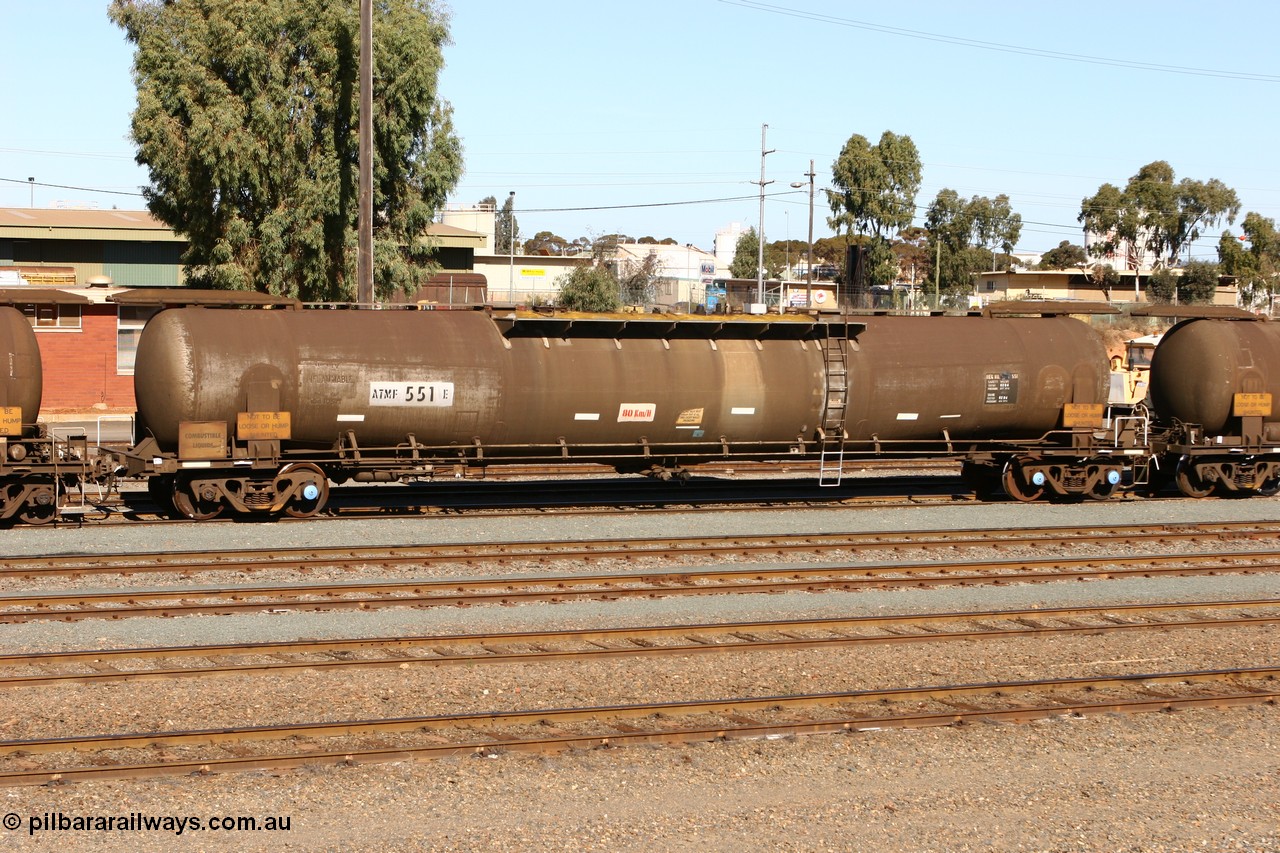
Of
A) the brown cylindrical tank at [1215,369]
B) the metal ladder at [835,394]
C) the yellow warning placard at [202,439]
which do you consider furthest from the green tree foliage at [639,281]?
the yellow warning placard at [202,439]

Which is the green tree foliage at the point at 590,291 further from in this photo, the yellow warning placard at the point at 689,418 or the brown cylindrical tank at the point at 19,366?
the brown cylindrical tank at the point at 19,366

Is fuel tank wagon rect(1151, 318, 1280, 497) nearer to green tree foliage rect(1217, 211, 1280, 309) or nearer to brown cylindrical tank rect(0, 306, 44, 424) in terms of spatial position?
brown cylindrical tank rect(0, 306, 44, 424)

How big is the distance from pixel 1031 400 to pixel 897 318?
115 inches

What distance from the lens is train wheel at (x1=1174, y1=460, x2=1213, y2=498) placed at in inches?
929

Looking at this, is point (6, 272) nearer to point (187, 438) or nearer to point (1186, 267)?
point (187, 438)

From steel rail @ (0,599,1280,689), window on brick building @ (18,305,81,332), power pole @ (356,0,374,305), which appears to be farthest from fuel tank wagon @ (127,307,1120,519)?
window on brick building @ (18,305,81,332)

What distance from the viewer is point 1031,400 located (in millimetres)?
21891

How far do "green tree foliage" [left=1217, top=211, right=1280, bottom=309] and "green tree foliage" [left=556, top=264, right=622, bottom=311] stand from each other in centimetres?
5470

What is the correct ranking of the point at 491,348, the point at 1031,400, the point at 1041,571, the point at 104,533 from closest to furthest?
the point at 1041,571 → the point at 104,533 → the point at 491,348 → the point at 1031,400

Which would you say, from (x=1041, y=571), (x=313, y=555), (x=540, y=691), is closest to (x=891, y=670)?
(x=540, y=691)

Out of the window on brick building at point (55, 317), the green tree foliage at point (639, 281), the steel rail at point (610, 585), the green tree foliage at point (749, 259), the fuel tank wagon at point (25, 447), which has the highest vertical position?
the green tree foliage at point (749, 259)

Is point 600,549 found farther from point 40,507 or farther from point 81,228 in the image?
point 81,228

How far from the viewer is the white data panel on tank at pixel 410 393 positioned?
18.9 m

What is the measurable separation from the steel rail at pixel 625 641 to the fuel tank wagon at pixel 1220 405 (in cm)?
941
